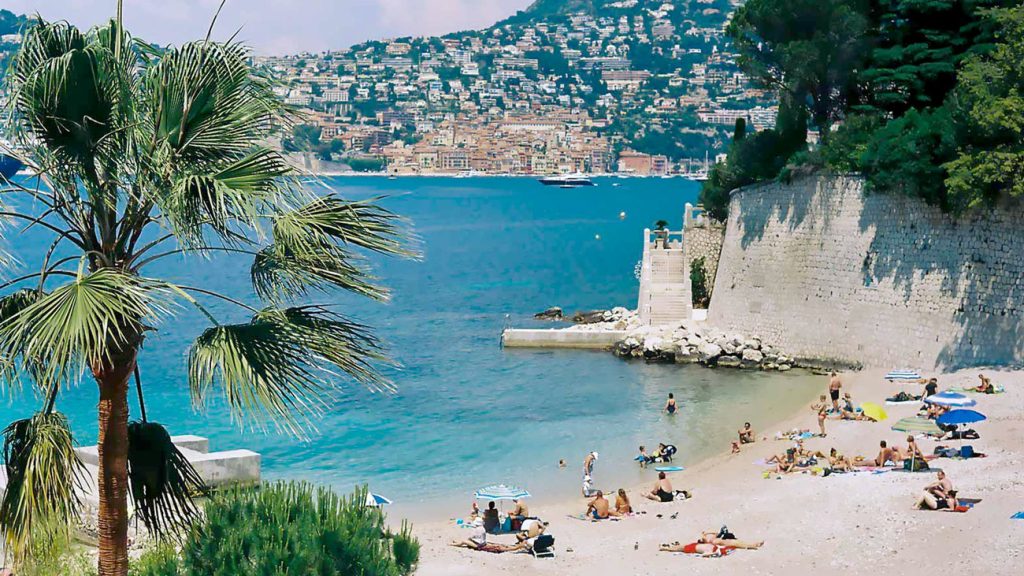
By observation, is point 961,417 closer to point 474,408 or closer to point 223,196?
point 474,408

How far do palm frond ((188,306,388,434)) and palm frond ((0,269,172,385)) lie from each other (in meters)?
0.40

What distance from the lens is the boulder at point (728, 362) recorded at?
105 ft

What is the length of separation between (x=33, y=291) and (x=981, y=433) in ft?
57.3

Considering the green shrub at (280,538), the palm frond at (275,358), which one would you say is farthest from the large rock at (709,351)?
the palm frond at (275,358)

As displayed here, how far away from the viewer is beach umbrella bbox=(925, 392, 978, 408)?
2069 cm

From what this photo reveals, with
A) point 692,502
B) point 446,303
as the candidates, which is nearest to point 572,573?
point 692,502

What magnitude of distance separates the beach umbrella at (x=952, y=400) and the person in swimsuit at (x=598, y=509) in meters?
6.78

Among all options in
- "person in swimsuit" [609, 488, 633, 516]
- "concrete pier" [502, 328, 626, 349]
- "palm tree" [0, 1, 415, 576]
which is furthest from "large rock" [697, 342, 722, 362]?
"palm tree" [0, 1, 415, 576]

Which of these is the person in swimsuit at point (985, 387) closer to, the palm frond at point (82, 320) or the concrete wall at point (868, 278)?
the concrete wall at point (868, 278)

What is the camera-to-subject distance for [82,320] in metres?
5.97

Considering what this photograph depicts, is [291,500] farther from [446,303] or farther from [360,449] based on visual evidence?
[446,303]

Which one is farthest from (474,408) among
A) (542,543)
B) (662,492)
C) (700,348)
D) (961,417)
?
(542,543)

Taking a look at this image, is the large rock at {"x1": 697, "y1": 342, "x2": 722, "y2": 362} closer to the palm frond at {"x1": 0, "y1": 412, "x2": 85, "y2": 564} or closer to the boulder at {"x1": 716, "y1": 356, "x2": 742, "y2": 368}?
the boulder at {"x1": 716, "y1": 356, "x2": 742, "y2": 368}

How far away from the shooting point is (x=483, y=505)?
2025 cm
